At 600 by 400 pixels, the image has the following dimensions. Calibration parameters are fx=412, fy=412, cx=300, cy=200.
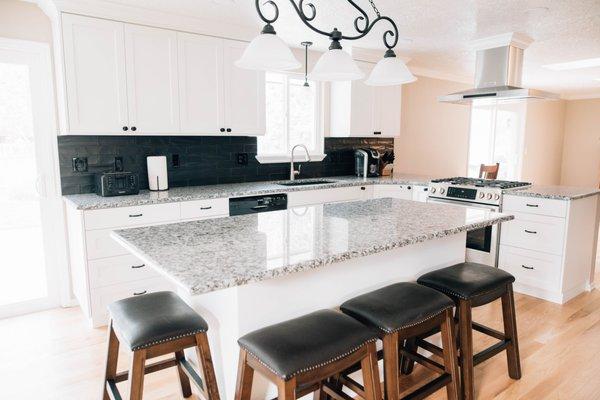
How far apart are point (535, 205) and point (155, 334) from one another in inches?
126

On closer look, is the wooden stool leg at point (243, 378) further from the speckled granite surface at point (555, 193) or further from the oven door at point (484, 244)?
the speckled granite surface at point (555, 193)

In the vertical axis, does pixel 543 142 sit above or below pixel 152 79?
below

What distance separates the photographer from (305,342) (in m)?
1.36

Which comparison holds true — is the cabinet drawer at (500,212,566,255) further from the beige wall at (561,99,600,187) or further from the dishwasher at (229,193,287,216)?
the beige wall at (561,99,600,187)

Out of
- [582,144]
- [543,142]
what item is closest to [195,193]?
[543,142]

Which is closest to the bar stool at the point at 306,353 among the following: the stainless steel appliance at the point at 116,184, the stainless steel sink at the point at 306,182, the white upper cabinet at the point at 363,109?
the stainless steel appliance at the point at 116,184

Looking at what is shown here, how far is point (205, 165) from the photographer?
3.95m

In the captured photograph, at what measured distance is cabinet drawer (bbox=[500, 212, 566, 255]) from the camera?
3.34 m

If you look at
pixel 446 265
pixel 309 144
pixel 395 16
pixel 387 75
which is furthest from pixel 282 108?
pixel 446 265

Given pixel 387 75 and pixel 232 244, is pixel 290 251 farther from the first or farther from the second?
pixel 387 75

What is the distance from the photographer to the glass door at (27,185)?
304cm

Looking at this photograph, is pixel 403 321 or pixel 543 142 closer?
pixel 403 321

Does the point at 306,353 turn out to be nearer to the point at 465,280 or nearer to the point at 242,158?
the point at 465,280

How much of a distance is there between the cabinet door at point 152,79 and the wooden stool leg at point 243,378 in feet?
7.75
